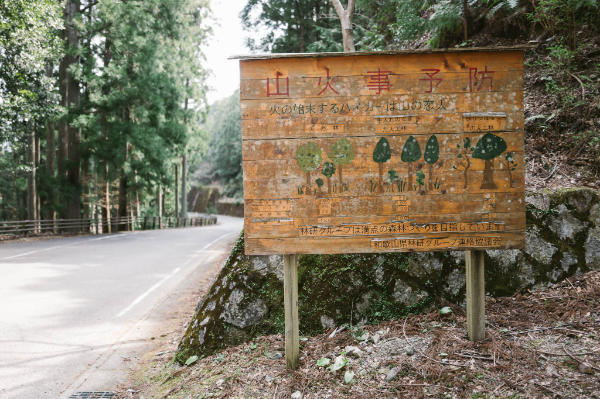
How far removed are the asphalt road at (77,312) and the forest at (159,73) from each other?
3.74 m

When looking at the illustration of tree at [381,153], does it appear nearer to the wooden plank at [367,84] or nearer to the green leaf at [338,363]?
the wooden plank at [367,84]

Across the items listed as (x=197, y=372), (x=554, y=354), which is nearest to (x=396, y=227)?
(x=554, y=354)

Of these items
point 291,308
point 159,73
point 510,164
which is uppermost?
point 159,73

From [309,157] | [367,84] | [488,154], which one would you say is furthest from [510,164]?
[309,157]

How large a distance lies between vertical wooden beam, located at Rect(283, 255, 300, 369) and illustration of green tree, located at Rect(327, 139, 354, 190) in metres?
0.84

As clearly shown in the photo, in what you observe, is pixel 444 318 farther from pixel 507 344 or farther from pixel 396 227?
pixel 396 227

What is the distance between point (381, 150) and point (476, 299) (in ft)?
5.25

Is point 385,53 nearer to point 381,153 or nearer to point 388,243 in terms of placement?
point 381,153

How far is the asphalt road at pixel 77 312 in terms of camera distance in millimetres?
4031

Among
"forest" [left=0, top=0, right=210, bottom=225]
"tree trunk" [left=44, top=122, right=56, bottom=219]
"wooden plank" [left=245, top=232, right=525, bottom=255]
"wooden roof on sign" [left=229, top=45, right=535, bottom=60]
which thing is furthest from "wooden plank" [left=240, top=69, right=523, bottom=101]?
"tree trunk" [left=44, top=122, right=56, bottom=219]

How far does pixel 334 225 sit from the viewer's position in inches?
122

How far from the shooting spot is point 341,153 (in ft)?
10.3

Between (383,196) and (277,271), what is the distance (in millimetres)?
1685

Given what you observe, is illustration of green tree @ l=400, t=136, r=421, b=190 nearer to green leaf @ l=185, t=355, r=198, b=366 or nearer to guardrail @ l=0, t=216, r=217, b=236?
green leaf @ l=185, t=355, r=198, b=366
